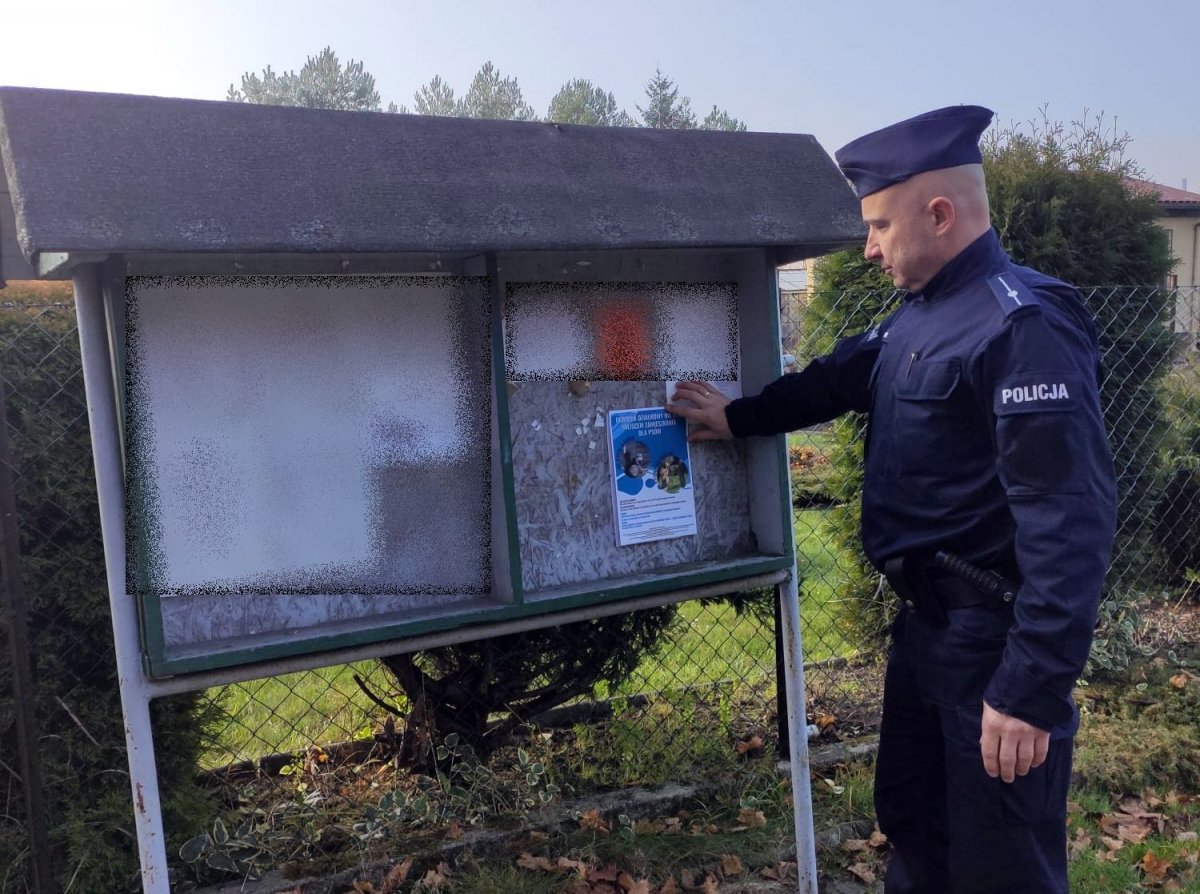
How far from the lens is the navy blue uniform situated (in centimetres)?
199

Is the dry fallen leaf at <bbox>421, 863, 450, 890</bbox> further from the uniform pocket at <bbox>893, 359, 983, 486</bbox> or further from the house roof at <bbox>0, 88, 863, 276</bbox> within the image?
the house roof at <bbox>0, 88, 863, 276</bbox>

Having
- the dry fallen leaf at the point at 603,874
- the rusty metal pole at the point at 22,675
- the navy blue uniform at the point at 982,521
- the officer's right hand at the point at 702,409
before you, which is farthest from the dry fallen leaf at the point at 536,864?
the officer's right hand at the point at 702,409

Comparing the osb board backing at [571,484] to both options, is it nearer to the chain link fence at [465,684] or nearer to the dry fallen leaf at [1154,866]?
the chain link fence at [465,684]

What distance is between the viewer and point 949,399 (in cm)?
223

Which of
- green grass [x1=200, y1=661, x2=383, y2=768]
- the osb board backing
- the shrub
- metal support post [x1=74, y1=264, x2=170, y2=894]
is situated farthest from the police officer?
the shrub

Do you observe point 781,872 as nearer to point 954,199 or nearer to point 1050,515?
point 1050,515

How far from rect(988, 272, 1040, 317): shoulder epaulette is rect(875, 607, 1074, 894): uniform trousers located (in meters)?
0.65

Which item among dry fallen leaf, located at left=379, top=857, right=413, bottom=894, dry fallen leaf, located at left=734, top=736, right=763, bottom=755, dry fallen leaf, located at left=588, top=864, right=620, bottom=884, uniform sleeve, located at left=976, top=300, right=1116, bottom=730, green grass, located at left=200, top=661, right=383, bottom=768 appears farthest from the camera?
dry fallen leaf, located at left=734, top=736, right=763, bottom=755

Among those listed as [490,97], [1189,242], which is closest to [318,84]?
[490,97]

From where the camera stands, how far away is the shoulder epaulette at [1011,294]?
212 cm

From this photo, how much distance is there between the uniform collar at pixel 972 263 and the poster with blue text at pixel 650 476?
79cm

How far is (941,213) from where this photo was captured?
230 cm

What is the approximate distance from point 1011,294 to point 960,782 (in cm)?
109

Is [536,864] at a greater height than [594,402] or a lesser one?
lesser
